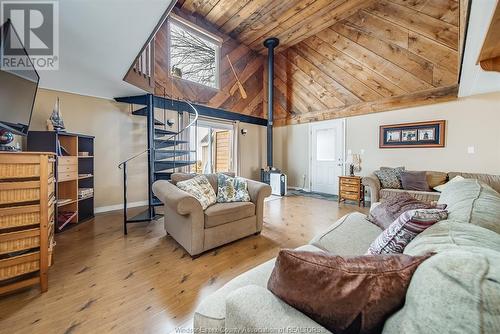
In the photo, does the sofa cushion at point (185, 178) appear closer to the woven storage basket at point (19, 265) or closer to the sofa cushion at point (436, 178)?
the woven storage basket at point (19, 265)

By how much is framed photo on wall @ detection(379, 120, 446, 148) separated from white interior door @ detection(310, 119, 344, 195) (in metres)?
1.00

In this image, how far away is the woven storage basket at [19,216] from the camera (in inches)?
57.2

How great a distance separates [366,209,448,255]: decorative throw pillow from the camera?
0.97 meters

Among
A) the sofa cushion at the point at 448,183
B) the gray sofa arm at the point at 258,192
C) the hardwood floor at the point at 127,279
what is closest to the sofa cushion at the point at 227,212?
the gray sofa arm at the point at 258,192

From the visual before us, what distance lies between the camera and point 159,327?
A: 1306 millimetres

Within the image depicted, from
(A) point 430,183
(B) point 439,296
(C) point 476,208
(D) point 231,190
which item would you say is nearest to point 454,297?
(B) point 439,296

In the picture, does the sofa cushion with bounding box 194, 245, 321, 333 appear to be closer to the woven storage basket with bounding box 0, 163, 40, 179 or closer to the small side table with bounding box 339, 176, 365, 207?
the woven storage basket with bounding box 0, 163, 40, 179

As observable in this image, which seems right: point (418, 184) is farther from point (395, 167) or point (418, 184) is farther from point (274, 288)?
point (274, 288)

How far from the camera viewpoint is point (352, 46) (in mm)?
4773

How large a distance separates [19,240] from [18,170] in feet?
1.71

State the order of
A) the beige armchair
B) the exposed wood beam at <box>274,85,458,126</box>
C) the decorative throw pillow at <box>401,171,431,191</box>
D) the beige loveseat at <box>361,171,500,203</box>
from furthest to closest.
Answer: the exposed wood beam at <box>274,85,458,126</box>
the decorative throw pillow at <box>401,171,431,191</box>
the beige loveseat at <box>361,171,500,203</box>
the beige armchair

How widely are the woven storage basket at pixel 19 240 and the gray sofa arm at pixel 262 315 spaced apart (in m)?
1.78

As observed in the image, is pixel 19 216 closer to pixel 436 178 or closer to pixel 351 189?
pixel 351 189

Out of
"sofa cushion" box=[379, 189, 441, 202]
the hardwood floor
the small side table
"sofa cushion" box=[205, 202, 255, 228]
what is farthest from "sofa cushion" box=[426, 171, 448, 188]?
"sofa cushion" box=[205, 202, 255, 228]
